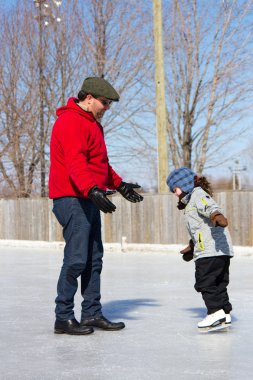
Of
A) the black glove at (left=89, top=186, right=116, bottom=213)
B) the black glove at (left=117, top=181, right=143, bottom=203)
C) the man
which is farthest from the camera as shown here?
the black glove at (left=117, top=181, right=143, bottom=203)

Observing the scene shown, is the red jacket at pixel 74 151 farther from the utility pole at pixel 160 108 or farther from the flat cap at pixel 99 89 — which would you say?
the utility pole at pixel 160 108

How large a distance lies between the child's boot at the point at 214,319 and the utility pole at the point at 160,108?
9700 mm

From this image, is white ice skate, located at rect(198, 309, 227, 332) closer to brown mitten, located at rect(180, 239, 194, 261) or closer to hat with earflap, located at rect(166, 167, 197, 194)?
brown mitten, located at rect(180, 239, 194, 261)

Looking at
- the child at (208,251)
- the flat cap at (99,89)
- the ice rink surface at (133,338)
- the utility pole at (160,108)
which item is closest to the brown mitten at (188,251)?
the child at (208,251)

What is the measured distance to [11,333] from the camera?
5.19 m

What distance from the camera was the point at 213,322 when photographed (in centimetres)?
502

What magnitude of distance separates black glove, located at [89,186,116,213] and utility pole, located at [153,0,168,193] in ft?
32.9

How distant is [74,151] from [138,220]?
1037 centimetres

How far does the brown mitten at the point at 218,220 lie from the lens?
4.75 m

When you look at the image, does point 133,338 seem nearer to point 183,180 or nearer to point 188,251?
point 188,251

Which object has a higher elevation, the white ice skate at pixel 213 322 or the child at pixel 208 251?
the child at pixel 208 251

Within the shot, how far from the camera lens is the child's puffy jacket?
16.6ft

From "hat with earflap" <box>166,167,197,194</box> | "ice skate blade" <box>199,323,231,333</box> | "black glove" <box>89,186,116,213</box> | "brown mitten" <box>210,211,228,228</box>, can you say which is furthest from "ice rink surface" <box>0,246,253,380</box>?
"hat with earflap" <box>166,167,197,194</box>

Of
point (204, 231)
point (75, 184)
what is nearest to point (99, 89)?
point (75, 184)
